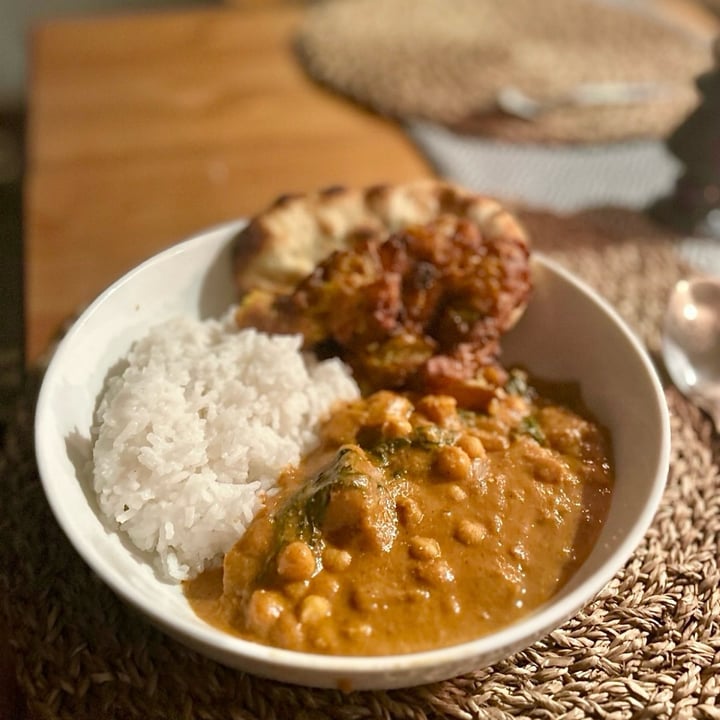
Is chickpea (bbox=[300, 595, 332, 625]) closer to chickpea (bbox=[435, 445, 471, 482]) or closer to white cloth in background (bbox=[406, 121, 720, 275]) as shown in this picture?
chickpea (bbox=[435, 445, 471, 482])

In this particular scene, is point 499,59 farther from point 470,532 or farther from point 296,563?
point 296,563

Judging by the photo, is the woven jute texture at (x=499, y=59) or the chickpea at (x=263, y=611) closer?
the chickpea at (x=263, y=611)

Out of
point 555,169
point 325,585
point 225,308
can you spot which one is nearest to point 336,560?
point 325,585

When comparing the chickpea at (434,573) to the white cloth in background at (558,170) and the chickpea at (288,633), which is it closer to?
the chickpea at (288,633)

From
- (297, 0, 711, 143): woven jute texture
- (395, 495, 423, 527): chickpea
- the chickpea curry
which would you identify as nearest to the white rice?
the chickpea curry

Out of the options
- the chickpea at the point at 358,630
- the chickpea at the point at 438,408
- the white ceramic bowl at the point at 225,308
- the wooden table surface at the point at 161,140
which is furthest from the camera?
the wooden table surface at the point at 161,140

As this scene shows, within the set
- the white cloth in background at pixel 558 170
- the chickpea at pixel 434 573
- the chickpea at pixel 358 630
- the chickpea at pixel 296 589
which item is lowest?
the white cloth in background at pixel 558 170

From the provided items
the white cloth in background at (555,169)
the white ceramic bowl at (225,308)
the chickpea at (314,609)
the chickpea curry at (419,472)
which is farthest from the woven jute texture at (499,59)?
the chickpea at (314,609)
